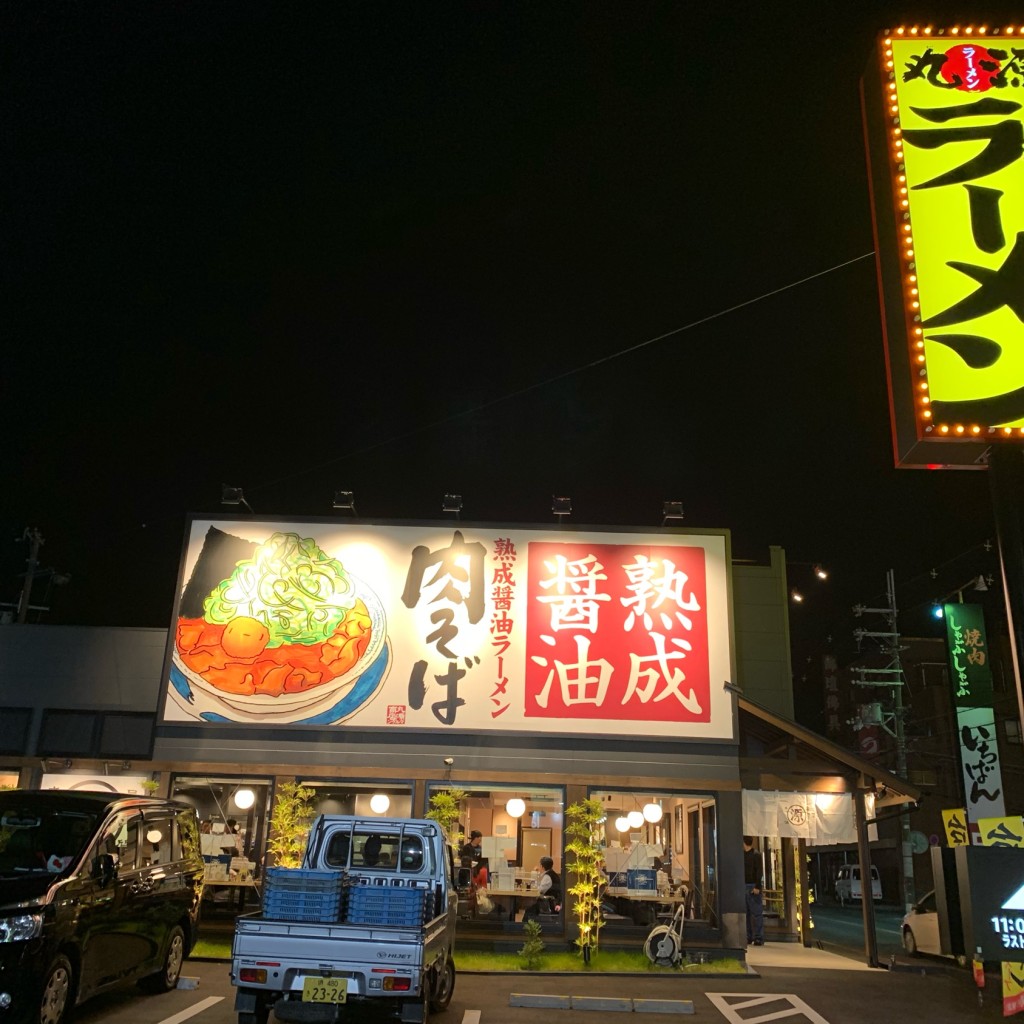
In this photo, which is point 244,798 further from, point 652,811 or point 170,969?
point 652,811

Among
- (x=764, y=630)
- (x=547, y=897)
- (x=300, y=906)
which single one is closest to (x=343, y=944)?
(x=300, y=906)

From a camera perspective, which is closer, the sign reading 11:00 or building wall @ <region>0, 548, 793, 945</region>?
the sign reading 11:00

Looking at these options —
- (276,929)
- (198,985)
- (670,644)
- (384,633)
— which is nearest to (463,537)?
(384,633)

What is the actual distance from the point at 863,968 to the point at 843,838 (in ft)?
6.68

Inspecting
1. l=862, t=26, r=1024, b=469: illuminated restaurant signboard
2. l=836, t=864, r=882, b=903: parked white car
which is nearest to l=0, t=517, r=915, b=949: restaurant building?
l=862, t=26, r=1024, b=469: illuminated restaurant signboard

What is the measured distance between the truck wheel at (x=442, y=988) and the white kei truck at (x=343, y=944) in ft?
0.08

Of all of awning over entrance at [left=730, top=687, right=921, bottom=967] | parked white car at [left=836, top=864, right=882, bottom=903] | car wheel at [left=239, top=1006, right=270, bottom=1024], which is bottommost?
parked white car at [left=836, top=864, right=882, bottom=903]

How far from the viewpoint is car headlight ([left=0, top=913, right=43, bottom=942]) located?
6.71m

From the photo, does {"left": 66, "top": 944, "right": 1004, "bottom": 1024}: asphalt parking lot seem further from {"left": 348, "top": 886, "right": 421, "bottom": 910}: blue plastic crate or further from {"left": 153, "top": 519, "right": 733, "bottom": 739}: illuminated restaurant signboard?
{"left": 153, "top": 519, "right": 733, "bottom": 739}: illuminated restaurant signboard

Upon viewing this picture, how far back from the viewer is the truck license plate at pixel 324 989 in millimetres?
7010

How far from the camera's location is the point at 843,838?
15070 mm

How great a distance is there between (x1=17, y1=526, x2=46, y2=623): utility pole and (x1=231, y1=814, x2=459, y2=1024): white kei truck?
22.1 meters

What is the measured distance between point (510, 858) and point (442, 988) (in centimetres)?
655

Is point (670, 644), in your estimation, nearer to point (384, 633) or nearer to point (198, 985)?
point (384, 633)
